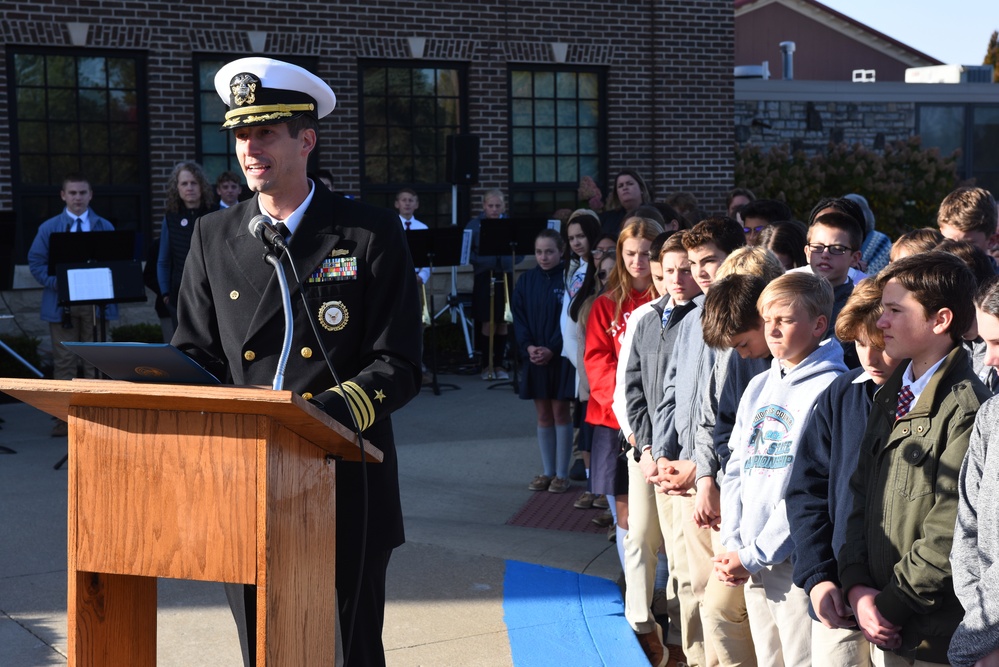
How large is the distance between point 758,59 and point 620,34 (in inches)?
949

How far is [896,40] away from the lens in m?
37.4

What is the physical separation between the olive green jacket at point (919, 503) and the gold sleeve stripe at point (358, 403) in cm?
138

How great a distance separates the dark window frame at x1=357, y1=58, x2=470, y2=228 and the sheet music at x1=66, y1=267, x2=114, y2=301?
532 cm

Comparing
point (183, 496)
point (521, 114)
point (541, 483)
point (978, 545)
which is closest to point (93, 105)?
point (521, 114)

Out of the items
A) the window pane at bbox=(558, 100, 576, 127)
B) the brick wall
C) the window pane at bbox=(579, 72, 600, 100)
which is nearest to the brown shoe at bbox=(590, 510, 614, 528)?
the brick wall

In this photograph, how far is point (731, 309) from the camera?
14.3ft

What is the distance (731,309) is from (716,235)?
944 millimetres

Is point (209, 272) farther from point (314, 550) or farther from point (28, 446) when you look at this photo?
point (28, 446)

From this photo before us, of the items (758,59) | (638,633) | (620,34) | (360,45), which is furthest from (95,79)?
(758,59)

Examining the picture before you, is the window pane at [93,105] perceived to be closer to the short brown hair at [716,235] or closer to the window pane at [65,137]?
the window pane at [65,137]

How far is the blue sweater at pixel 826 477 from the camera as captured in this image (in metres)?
3.50

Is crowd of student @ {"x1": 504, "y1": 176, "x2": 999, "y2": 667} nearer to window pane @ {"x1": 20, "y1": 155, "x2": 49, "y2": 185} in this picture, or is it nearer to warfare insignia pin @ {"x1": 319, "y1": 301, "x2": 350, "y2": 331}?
warfare insignia pin @ {"x1": 319, "y1": 301, "x2": 350, "y2": 331}

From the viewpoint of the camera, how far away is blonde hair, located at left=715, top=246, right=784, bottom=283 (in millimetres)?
4559

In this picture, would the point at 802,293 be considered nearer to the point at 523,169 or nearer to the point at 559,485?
the point at 559,485
